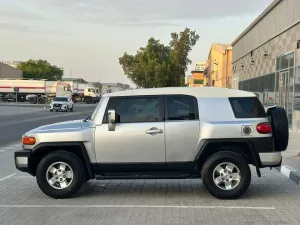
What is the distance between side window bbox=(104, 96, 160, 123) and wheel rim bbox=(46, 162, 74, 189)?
118 cm

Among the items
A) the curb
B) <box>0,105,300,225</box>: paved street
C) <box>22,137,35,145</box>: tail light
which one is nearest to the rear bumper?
→ <box>0,105,300,225</box>: paved street

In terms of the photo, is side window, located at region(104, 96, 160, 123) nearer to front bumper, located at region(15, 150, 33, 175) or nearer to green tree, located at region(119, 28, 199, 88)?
front bumper, located at region(15, 150, 33, 175)

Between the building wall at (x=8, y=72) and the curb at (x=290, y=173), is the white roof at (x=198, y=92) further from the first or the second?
the building wall at (x=8, y=72)

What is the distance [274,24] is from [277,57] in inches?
92.6

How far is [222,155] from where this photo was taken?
743 centimetres

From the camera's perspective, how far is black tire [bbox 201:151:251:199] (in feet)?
24.3

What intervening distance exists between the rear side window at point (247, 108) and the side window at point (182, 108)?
0.64 meters

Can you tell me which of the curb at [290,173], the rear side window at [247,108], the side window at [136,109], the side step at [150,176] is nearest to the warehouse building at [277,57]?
the curb at [290,173]

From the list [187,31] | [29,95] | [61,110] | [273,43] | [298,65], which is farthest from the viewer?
[29,95]

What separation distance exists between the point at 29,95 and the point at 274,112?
7187 cm

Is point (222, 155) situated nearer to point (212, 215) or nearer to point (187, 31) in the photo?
point (212, 215)

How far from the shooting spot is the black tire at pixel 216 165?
24.3 ft

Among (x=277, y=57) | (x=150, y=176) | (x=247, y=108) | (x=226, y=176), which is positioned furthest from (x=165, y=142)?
(x=277, y=57)

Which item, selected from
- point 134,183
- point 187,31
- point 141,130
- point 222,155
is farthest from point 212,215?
point 187,31
